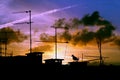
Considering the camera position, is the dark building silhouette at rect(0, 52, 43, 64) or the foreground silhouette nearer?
the foreground silhouette

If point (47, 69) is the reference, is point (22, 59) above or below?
above

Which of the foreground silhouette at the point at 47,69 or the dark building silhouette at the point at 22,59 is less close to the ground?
the dark building silhouette at the point at 22,59

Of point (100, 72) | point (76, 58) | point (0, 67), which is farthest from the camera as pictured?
point (76, 58)

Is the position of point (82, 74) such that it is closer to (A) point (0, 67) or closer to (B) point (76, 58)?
(B) point (76, 58)

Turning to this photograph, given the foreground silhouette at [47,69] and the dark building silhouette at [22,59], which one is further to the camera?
the dark building silhouette at [22,59]

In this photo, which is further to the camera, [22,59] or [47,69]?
[22,59]

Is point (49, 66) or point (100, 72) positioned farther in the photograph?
point (100, 72)

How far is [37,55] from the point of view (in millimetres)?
53531

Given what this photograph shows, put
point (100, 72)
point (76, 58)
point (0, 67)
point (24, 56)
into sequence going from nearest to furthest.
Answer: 1. point (0, 67)
2. point (24, 56)
3. point (100, 72)
4. point (76, 58)

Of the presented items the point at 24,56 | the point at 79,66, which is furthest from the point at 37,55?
the point at 79,66

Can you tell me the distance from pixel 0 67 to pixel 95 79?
16.8m

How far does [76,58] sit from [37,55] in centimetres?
1037

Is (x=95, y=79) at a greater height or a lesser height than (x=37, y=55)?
lesser

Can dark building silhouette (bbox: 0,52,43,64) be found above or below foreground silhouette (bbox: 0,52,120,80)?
above
